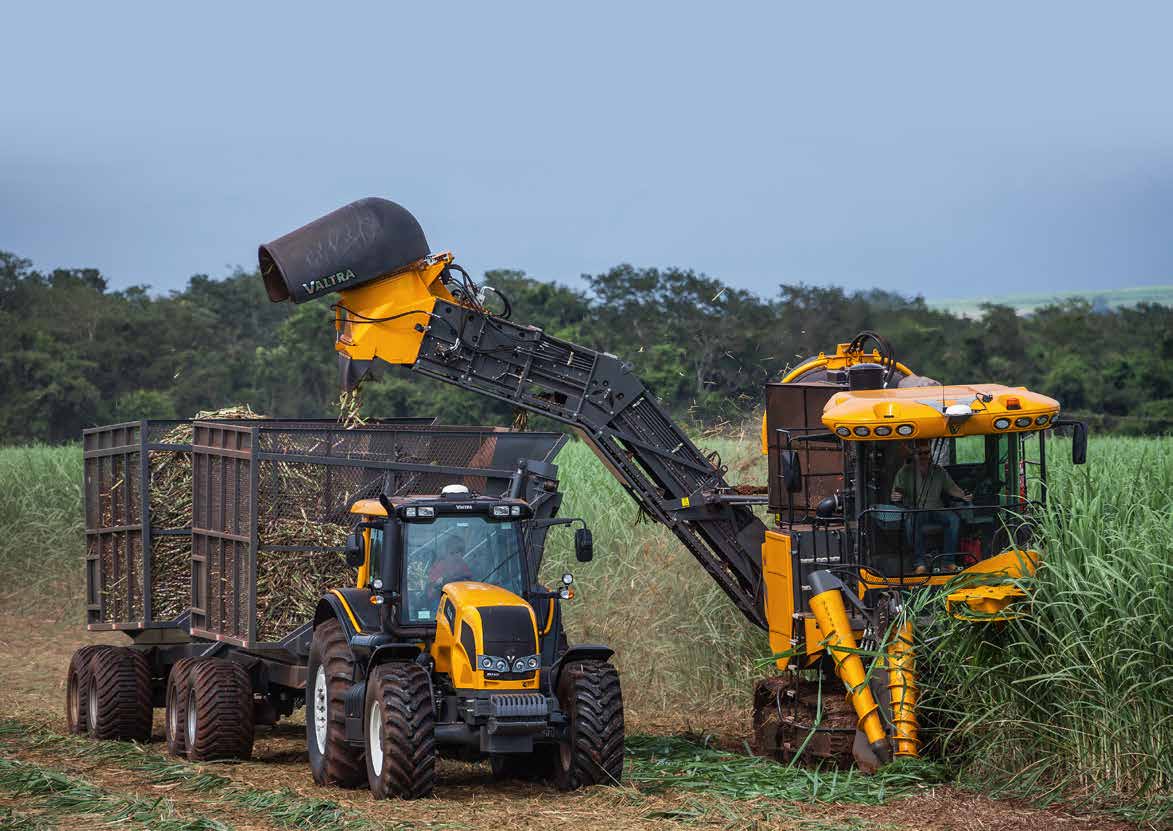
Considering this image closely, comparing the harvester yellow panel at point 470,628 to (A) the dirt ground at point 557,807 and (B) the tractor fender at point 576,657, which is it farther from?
(A) the dirt ground at point 557,807

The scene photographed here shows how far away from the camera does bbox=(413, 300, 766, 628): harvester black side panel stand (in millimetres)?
12492

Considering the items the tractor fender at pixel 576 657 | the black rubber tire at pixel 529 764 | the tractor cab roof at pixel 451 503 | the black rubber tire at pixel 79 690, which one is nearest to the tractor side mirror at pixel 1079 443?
the tractor fender at pixel 576 657

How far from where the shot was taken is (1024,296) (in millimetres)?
163000

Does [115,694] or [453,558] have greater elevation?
[453,558]

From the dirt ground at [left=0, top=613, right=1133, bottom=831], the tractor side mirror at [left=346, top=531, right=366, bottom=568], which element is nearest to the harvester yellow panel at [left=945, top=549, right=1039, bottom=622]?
the dirt ground at [left=0, top=613, right=1133, bottom=831]

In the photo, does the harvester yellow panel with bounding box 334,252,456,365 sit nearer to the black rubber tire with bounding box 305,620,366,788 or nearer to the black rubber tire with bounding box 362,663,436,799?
the black rubber tire with bounding box 305,620,366,788

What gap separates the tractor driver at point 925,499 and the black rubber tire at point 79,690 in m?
6.76

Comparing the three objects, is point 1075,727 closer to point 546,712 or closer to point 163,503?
point 546,712

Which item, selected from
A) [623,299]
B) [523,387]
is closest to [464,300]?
[523,387]

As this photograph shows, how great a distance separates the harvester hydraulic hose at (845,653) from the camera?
991cm

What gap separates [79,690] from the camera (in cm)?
1341

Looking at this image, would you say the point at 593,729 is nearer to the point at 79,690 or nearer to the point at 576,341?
the point at 79,690

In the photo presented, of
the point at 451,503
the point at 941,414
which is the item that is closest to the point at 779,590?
the point at 941,414

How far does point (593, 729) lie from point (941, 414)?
118 inches
